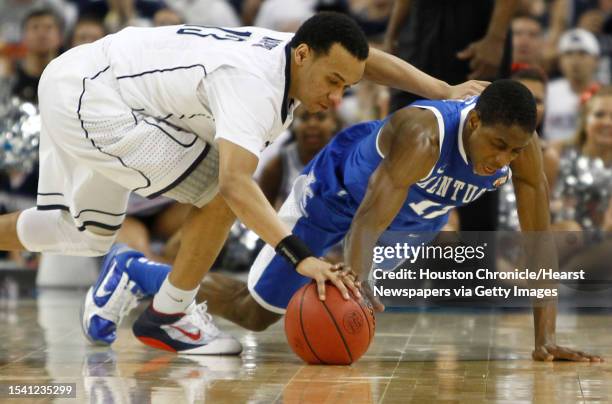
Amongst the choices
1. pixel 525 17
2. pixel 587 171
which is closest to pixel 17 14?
→ pixel 525 17

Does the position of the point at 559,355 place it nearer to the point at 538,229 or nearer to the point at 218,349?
the point at 538,229

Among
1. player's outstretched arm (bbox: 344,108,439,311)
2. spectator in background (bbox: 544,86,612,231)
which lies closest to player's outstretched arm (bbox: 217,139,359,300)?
player's outstretched arm (bbox: 344,108,439,311)

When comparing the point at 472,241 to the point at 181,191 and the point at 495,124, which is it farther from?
the point at 181,191

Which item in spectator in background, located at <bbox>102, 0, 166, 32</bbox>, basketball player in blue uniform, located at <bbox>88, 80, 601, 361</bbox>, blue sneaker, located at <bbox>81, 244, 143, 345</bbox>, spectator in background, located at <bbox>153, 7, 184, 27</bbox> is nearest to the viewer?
basketball player in blue uniform, located at <bbox>88, 80, 601, 361</bbox>

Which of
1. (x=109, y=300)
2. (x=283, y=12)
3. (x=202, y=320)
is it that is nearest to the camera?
(x=202, y=320)

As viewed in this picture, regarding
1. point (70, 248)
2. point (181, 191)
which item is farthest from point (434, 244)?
point (70, 248)

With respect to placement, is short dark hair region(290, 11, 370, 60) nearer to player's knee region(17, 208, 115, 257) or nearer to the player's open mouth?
the player's open mouth

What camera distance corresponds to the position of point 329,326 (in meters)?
4.54

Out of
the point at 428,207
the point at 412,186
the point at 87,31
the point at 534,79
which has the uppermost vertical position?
the point at 87,31

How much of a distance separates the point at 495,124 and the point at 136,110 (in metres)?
1.42

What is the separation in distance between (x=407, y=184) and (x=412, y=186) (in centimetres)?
31

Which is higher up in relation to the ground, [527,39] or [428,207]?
[527,39]

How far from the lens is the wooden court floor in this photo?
413 cm

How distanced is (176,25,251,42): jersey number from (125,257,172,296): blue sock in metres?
1.20
